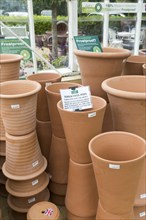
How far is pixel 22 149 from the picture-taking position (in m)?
1.41

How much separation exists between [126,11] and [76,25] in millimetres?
810

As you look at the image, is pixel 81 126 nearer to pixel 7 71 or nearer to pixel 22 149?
pixel 22 149

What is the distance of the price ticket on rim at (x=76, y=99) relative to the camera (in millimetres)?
1244

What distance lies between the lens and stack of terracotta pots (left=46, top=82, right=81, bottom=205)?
1.58 meters

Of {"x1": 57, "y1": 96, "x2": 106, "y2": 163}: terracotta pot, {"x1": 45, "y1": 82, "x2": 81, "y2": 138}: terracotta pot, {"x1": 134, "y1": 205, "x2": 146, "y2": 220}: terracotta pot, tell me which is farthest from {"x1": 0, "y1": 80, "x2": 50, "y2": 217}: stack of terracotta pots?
{"x1": 134, "y1": 205, "x2": 146, "y2": 220}: terracotta pot

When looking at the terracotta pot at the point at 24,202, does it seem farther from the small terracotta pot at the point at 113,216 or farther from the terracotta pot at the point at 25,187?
the small terracotta pot at the point at 113,216

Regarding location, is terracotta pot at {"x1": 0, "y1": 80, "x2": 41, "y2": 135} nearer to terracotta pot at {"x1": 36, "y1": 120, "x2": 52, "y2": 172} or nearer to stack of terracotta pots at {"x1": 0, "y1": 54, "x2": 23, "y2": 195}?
stack of terracotta pots at {"x1": 0, "y1": 54, "x2": 23, "y2": 195}

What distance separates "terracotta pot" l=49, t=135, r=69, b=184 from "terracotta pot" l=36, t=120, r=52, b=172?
0.12m

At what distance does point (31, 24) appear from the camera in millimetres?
2670

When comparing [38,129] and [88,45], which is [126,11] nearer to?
[88,45]

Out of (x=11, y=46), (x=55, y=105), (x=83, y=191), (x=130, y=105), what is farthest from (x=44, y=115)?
(x=11, y=46)

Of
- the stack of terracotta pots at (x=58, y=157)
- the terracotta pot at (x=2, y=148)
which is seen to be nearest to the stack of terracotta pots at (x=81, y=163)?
the stack of terracotta pots at (x=58, y=157)

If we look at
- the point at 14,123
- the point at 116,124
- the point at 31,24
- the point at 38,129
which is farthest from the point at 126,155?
the point at 31,24

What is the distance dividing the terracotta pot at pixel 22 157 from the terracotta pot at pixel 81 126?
28 cm
